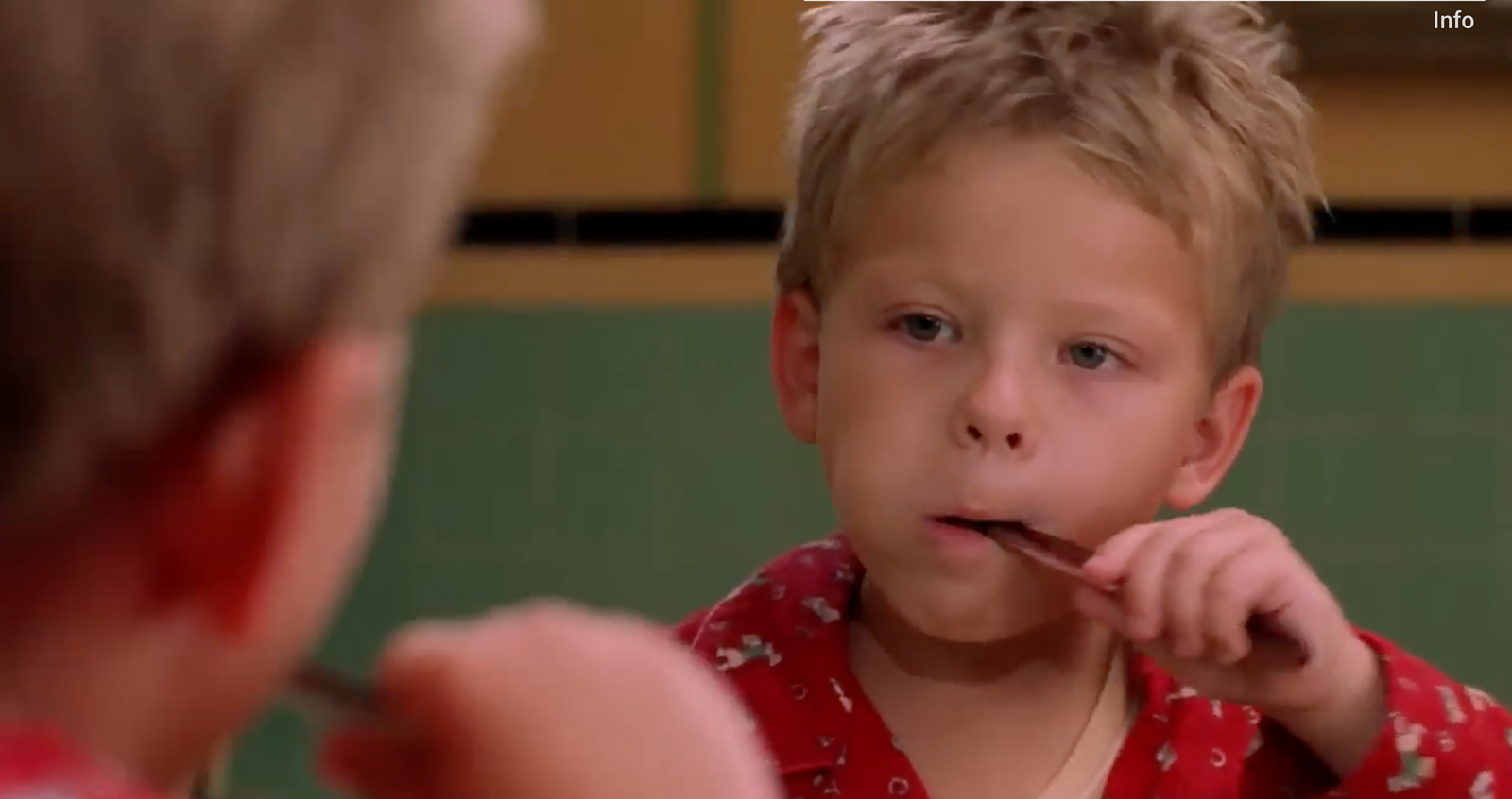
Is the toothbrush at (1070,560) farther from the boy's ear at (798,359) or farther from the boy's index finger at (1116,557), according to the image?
the boy's ear at (798,359)

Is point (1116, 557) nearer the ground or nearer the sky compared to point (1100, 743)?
nearer the sky

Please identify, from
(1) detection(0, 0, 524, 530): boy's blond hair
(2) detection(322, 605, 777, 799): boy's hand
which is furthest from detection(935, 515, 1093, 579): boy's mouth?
(1) detection(0, 0, 524, 530): boy's blond hair

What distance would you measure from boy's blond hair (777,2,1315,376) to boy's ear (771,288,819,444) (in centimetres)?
1

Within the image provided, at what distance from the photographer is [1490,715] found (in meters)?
0.68

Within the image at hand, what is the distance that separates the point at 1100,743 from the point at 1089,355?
184 mm

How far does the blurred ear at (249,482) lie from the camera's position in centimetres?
30

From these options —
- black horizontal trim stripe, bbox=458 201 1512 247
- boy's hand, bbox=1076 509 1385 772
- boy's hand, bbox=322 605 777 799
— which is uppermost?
boy's hand, bbox=322 605 777 799

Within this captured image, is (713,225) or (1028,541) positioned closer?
(1028,541)

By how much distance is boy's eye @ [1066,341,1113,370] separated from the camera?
66cm

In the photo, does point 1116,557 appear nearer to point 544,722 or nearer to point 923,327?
point 923,327

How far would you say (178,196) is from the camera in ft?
0.92

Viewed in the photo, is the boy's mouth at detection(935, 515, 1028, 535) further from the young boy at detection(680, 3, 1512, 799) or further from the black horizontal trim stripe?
the black horizontal trim stripe

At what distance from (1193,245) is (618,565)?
960mm

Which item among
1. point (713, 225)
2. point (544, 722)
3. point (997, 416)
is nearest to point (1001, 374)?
point (997, 416)
